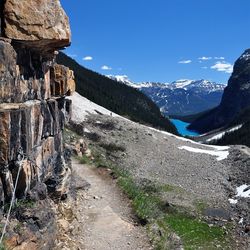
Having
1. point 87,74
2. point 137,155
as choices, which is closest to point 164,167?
point 137,155

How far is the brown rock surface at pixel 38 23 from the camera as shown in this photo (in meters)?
13.2

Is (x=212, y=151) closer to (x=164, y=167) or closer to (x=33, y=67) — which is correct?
(x=164, y=167)

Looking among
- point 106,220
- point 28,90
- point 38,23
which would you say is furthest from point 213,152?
point 38,23

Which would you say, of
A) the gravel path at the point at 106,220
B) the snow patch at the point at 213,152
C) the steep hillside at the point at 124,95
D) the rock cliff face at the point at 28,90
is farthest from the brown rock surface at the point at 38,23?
the steep hillside at the point at 124,95

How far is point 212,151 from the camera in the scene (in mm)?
63875

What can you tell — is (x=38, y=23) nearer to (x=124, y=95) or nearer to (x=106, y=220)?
(x=106, y=220)

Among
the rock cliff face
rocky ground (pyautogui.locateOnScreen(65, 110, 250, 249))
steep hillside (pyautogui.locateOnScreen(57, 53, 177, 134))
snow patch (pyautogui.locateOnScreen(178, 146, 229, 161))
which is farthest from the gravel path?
steep hillside (pyautogui.locateOnScreen(57, 53, 177, 134))

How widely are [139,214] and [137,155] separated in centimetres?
2815

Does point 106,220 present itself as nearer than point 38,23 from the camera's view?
No

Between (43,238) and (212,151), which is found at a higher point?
(43,238)

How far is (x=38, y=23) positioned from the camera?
544 inches

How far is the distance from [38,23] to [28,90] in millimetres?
2349

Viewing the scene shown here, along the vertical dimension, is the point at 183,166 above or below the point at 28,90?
below

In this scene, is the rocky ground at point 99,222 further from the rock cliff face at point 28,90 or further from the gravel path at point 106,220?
the rock cliff face at point 28,90
